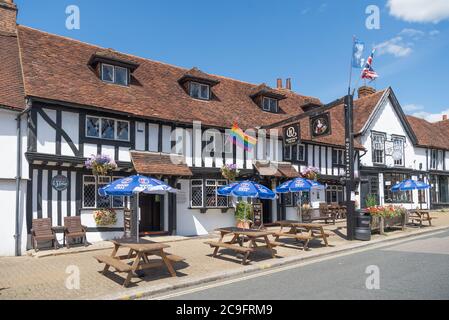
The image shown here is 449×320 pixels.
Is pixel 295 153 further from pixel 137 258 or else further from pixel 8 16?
pixel 8 16

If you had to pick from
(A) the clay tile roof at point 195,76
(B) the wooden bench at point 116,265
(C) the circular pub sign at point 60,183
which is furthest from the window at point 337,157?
(B) the wooden bench at point 116,265

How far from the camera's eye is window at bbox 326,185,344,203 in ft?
72.9

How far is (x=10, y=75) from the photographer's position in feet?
43.2

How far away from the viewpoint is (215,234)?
16.2 m

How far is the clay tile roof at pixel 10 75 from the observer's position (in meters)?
12.0

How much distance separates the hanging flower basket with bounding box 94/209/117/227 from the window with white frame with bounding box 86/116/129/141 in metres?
2.74

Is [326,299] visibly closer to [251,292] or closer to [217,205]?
[251,292]

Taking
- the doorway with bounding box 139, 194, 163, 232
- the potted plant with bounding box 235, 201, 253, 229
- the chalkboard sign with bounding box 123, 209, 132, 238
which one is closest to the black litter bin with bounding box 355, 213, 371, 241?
the potted plant with bounding box 235, 201, 253, 229

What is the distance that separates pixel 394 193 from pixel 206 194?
675 inches

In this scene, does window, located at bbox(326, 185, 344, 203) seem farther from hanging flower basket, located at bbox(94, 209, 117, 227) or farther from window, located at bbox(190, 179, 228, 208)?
hanging flower basket, located at bbox(94, 209, 117, 227)

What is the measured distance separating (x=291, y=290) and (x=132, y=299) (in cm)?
289

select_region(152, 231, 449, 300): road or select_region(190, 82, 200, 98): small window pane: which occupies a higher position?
select_region(190, 82, 200, 98): small window pane

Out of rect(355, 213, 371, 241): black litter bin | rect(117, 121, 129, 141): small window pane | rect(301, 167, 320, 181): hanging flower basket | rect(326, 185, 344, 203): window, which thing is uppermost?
rect(117, 121, 129, 141): small window pane
